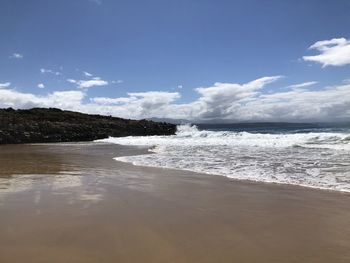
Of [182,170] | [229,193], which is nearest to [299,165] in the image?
[182,170]

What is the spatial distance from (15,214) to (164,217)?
2030 millimetres

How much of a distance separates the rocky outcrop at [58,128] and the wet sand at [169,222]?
20422 mm

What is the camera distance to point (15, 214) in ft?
17.6

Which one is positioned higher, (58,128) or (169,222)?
(58,128)

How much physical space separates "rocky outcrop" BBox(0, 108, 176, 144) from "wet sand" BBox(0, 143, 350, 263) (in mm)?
20422

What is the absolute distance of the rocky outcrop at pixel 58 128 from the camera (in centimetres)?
2753

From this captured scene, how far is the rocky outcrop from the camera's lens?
2753cm

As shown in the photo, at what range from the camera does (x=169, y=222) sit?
16.8ft

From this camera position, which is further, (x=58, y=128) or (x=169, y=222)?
(x=58, y=128)

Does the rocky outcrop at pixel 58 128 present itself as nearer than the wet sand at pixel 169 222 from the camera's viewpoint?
No

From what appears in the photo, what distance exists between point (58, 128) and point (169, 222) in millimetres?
27813

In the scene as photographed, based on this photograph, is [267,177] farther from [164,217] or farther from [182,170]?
[164,217]

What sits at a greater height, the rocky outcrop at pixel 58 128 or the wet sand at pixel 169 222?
the rocky outcrop at pixel 58 128

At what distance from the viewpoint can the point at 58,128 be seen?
103 feet
